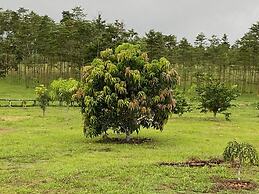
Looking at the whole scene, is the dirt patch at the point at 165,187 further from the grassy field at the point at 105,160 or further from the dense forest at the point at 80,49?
the dense forest at the point at 80,49

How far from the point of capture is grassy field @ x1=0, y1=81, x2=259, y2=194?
14.9m

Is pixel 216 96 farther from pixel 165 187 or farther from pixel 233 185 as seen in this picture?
pixel 165 187

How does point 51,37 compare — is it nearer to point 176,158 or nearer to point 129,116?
point 129,116

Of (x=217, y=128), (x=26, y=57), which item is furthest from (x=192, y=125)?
(x=26, y=57)

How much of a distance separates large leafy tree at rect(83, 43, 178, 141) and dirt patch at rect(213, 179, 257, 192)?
9400 millimetres

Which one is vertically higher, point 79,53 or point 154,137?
point 79,53

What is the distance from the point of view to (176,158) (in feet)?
67.2

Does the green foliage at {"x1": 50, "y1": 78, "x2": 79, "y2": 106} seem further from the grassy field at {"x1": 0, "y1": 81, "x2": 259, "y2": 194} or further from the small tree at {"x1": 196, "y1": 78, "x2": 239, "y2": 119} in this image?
the small tree at {"x1": 196, "y1": 78, "x2": 239, "y2": 119}

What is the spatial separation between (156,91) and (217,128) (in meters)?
10.2

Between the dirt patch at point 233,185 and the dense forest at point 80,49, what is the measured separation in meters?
56.3

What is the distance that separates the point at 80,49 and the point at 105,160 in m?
60.5

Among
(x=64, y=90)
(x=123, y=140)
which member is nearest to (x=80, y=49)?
(x=64, y=90)

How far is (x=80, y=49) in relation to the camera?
78.7m

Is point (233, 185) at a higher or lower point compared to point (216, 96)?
lower
